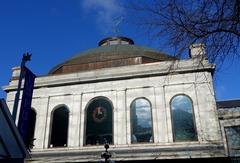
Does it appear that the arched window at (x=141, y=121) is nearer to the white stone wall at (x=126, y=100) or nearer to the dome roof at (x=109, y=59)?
the white stone wall at (x=126, y=100)

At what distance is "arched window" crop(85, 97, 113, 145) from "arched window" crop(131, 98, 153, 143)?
5.57ft

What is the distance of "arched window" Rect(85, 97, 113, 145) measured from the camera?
20922 mm

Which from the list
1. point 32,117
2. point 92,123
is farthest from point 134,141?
point 32,117

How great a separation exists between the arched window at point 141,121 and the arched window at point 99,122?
1.70 metres

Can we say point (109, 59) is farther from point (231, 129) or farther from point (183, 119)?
point (231, 129)

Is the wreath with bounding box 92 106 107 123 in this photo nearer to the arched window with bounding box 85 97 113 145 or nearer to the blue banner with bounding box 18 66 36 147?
the arched window with bounding box 85 97 113 145

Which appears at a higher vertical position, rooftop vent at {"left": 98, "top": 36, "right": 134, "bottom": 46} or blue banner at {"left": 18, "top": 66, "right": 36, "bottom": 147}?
rooftop vent at {"left": 98, "top": 36, "right": 134, "bottom": 46}

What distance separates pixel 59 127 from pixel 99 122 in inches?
128

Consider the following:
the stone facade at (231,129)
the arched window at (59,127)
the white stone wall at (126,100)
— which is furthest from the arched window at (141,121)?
the arched window at (59,127)

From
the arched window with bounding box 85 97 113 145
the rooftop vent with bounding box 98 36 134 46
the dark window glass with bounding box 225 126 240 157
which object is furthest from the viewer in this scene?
the rooftop vent with bounding box 98 36 134 46

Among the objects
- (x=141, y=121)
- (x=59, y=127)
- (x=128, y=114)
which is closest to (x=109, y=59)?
(x=128, y=114)

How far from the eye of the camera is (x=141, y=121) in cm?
2064

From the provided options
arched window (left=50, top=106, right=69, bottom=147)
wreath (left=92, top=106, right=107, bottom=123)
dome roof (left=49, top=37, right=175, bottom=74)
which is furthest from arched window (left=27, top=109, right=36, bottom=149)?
dome roof (left=49, top=37, right=175, bottom=74)

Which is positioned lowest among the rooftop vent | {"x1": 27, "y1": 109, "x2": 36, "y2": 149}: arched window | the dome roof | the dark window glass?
the dark window glass
